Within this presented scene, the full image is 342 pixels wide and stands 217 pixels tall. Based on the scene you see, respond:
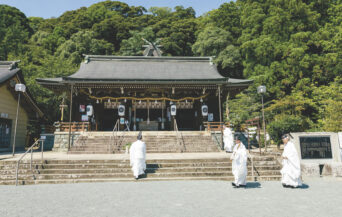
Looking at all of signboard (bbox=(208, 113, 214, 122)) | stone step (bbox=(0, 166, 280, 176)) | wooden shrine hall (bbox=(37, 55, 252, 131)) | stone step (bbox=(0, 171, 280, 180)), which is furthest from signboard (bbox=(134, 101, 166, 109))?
stone step (bbox=(0, 171, 280, 180))

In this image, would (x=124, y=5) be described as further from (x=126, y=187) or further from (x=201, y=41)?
(x=126, y=187)

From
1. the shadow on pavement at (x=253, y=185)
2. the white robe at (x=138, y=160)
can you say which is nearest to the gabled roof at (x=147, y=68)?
the white robe at (x=138, y=160)

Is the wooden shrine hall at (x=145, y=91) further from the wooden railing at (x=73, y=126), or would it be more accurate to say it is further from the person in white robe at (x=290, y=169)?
the person in white robe at (x=290, y=169)

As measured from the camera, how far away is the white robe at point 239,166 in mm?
5730

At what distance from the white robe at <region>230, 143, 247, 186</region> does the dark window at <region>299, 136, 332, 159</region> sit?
320 centimetres

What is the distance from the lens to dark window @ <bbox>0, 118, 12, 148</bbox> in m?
13.5

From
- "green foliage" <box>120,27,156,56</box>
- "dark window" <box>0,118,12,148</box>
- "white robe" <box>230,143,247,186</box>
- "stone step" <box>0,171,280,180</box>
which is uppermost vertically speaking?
"green foliage" <box>120,27,156,56</box>

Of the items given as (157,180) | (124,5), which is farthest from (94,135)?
(124,5)

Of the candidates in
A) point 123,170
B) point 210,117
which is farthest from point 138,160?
point 210,117

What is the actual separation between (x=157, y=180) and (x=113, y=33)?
135ft

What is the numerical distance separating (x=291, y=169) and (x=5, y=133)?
16915 mm

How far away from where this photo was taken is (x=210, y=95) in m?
16.7

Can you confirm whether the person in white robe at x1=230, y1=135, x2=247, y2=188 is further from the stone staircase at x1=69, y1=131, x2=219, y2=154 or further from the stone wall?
the stone wall

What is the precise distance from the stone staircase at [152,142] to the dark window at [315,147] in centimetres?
485
